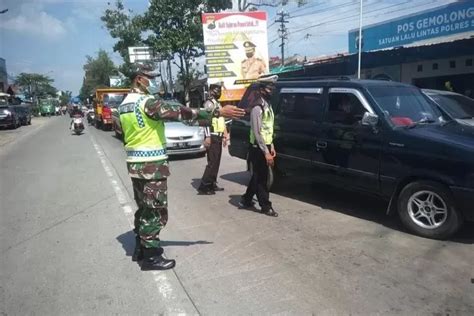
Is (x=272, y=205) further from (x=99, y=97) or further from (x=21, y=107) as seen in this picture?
(x=21, y=107)

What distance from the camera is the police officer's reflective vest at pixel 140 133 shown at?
446 centimetres

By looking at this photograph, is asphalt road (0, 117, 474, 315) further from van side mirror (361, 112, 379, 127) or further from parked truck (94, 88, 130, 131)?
parked truck (94, 88, 130, 131)

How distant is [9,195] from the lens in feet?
29.6

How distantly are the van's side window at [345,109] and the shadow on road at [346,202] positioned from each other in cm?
112

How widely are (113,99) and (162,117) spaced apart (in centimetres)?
2320

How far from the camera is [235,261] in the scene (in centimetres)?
486

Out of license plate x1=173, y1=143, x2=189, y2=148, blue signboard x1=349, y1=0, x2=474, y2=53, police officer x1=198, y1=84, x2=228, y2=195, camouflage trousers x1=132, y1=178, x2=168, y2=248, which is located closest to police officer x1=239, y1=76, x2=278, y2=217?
police officer x1=198, y1=84, x2=228, y2=195

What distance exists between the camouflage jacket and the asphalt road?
1020 mm

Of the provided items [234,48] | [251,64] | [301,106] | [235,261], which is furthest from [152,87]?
[251,64]

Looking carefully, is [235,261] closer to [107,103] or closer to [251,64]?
[251,64]

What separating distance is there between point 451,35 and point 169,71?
17213 millimetres

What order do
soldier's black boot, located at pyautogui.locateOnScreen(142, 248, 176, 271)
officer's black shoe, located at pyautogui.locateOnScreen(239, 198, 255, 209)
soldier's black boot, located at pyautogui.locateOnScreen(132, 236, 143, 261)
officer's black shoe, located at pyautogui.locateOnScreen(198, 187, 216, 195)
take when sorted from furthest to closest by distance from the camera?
officer's black shoe, located at pyautogui.locateOnScreen(198, 187, 216, 195)
officer's black shoe, located at pyautogui.locateOnScreen(239, 198, 255, 209)
soldier's black boot, located at pyautogui.locateOnScreen(132, 236, 143, 261)
soldier's black boot, located at pyautogui.locateOnScreen(142, 248, 176, 271)

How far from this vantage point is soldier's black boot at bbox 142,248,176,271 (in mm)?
4711

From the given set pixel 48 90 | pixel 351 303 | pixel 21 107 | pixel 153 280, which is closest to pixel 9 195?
pixel 153 280
